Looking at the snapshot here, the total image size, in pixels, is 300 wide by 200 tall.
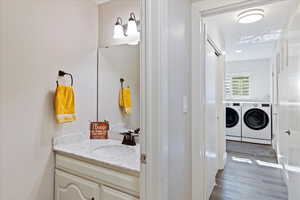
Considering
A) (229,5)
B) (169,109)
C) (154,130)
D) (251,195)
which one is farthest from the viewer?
(251,195)

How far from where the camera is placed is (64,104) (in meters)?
1.69

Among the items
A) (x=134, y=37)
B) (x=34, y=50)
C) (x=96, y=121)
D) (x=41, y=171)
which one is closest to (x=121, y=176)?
(x=41, y=171)

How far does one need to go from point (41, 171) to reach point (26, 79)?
2.59 feet

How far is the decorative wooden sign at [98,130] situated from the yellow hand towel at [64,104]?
32 cm

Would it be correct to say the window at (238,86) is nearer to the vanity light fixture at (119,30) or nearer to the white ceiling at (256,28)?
the white ceiling at (256,28)

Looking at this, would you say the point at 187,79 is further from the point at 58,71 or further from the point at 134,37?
the point at 58,71

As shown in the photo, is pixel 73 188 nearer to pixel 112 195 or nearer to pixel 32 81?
pixel 112 195

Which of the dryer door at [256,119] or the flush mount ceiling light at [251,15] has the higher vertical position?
the flush mount ceiling light at [251,15]

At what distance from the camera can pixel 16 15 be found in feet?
4.70

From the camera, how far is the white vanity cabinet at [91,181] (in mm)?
1230

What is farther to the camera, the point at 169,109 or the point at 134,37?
the point at 134,37

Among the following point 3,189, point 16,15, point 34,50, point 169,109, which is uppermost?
point 16,15

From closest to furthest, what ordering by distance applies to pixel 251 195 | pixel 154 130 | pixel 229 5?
1. pixel 154 130
2. pixel 229 5
3. pixel 251 195

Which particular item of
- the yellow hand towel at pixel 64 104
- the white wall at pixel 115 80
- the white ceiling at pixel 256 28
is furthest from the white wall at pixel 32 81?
→ the white ceiling at pixel 256 28
